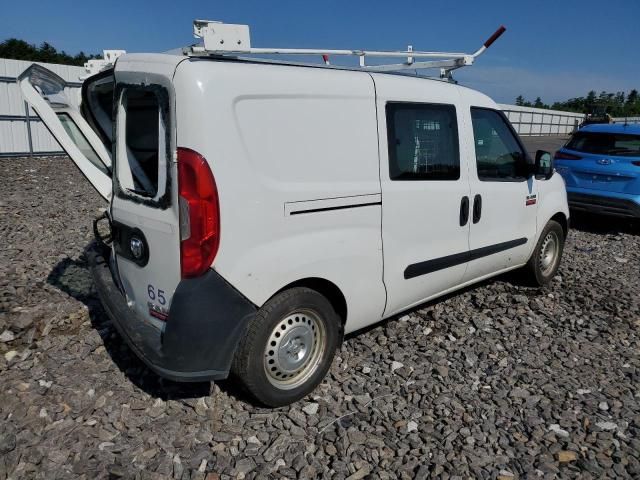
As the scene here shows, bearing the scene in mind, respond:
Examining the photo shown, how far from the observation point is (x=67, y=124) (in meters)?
3.77

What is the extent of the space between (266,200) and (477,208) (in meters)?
2.09

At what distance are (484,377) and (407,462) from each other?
1133 mm

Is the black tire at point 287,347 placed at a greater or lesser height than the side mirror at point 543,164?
lesser

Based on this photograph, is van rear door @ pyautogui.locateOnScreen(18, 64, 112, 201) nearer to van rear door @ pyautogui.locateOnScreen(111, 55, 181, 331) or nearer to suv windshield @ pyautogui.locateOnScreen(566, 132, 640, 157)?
van rear door @ pyautogui.locateOnScreen(111, 55, 181, 331)

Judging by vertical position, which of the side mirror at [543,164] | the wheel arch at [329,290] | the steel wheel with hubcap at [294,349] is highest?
the side mirror at [543,164]

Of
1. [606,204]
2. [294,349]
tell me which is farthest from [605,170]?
[294,349]

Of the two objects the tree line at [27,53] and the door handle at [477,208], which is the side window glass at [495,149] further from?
the tree line at [27,53]

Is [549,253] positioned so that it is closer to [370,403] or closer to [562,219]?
[562,219]

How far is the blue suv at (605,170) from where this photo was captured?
757 cm

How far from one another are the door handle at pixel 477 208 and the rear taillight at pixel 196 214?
233cm

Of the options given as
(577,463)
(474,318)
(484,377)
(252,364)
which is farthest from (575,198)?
(252,364)

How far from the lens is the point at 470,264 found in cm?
430

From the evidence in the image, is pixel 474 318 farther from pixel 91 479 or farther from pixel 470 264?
pixel 91 479

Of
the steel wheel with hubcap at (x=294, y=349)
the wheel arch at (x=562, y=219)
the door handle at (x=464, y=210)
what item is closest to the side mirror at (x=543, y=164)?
the wheel arch at (x=562, y=219)
